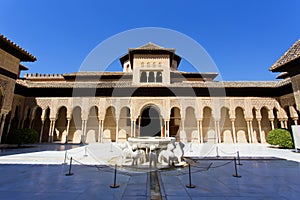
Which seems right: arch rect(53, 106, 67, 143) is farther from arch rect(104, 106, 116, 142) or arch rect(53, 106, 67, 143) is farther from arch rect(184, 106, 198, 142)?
arch rect(184, 106, 198, 142)

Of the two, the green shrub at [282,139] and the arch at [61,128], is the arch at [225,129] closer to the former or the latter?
the green shrub at [282,139]

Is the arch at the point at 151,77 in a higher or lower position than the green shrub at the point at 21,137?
higher

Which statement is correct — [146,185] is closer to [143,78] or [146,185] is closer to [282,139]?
[282,139]

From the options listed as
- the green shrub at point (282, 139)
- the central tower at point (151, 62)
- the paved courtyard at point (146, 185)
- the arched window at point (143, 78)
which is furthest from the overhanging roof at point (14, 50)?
the green shrub at point (282, 139)

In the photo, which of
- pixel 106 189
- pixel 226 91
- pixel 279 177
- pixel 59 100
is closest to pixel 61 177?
pixel 106 189

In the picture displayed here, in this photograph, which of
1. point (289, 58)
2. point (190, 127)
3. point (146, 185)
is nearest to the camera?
point (146, 185)

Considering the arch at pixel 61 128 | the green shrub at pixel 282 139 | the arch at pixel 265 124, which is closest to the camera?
the green shrub at pixel 282 139

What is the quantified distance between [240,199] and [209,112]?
15.2 m

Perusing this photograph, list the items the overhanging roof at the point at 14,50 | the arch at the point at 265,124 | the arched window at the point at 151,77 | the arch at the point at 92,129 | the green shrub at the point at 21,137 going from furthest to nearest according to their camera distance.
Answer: the arched window at the point at 151,77
the arch at the point at 92,129
the arch at the point at 265,124
the green shrub at the point at 21,137
the overhanging roof at the point at 14,50

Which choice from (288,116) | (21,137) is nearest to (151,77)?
(21,137)

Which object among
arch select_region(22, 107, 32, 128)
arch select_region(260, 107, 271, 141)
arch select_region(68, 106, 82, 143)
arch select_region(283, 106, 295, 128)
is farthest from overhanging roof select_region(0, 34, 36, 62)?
arch select_region(283, 106, 295, 128)

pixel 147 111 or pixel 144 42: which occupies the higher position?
pixel 144 42

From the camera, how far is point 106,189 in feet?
11.0

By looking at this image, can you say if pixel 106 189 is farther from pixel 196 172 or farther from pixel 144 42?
pixel 144 42
